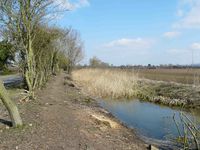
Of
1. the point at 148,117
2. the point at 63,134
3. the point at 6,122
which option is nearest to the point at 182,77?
the point at 148,117

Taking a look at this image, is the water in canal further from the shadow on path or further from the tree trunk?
the shadow on path

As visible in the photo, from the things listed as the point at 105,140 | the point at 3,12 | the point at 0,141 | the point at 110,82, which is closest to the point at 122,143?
the point at 105,140

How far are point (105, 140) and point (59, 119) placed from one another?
265cm

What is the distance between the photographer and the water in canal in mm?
13936

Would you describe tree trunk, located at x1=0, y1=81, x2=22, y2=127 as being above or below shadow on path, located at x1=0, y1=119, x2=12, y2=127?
above

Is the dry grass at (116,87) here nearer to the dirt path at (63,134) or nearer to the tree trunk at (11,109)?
the dirt path at (63,134)

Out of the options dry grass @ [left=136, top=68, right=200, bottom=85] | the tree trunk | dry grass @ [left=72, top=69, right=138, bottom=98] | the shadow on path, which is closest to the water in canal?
dry grass @ [left=72, top=69, right=138, bottom=98]

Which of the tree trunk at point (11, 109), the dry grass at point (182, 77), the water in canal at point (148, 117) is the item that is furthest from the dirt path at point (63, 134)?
the dry grass at point (182, 77)

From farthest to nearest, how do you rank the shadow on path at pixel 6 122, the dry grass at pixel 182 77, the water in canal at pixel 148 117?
the dry grass at pixel 182 77, the water in canal at pixel 148 117, the shadow on path at pixel 6 122

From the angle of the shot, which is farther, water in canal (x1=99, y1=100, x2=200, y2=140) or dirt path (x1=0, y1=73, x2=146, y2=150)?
water in canal (x1=99, y1=100, x2=200, y2=140)

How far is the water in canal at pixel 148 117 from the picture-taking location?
13.9 meters

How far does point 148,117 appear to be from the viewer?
1852 cm

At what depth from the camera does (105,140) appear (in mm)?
9781

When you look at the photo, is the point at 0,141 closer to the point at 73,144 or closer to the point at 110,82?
the point at 73,144
